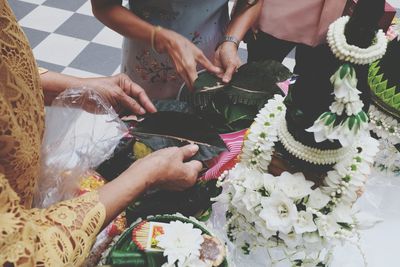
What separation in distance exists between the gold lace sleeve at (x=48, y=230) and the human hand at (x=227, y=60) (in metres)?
0.51

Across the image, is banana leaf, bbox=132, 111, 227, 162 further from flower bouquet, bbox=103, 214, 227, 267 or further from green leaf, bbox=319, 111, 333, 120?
green leaf, bbox=319, 111, 333, 120

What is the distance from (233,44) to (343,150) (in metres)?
0.65

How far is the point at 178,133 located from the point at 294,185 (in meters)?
0.34

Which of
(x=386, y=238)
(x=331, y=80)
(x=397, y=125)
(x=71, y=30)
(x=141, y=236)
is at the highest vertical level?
(x=331, y=80)

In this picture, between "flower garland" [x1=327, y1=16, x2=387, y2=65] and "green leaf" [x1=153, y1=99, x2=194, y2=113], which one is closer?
"flower garland" [x1=327, y1=16, x2=387, y2=65]

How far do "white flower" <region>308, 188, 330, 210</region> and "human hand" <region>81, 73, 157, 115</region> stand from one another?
46 cm

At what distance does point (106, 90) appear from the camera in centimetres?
107

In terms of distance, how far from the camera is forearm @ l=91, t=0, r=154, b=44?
50.8 inches

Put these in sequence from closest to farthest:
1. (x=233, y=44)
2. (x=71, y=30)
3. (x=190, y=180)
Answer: (x=190, y=180), (x=233, y=44), (x=71, y=30)

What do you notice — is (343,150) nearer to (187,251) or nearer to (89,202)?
(187,251)

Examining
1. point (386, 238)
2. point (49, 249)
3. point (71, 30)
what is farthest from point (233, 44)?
point (71, 30)

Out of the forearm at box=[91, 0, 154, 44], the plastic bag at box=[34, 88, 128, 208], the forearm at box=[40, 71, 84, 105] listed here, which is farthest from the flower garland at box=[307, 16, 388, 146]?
the forearm at box=[91, 0, 154, 44]

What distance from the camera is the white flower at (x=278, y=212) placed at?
0.73 metres

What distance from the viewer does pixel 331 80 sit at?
0.67 meters
